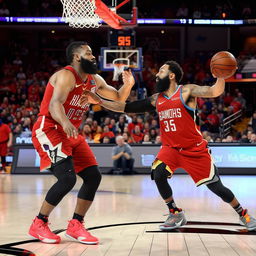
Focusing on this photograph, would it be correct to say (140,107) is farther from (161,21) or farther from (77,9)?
(161,21)

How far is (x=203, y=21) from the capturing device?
24734 mm

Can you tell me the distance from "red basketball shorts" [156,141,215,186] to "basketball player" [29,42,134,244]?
91cm

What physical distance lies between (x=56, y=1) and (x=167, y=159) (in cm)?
2083

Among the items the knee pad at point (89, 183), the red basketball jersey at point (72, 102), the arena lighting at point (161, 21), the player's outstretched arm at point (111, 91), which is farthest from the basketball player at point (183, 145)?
the arena lighting at point (161, 21)

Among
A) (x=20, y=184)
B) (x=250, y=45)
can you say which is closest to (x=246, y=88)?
(x=250, y=45)

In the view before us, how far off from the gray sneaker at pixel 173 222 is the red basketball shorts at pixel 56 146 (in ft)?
3.78

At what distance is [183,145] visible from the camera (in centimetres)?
575

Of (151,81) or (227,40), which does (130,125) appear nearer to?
Answer: (151,81)

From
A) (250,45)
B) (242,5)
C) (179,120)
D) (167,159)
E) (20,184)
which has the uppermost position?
(242,5)

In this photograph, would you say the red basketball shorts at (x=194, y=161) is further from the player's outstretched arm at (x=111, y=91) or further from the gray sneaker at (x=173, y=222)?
the player's outstretched arm at (x=111, y=91)

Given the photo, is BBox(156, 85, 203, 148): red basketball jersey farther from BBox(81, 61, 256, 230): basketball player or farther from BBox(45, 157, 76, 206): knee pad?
BBox(45, 157, 76, 206): knee pad

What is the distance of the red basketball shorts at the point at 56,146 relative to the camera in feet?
16.9

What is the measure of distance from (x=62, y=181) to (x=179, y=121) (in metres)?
1.49

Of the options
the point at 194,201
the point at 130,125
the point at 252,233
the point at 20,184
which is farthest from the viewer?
the point at 130,125
